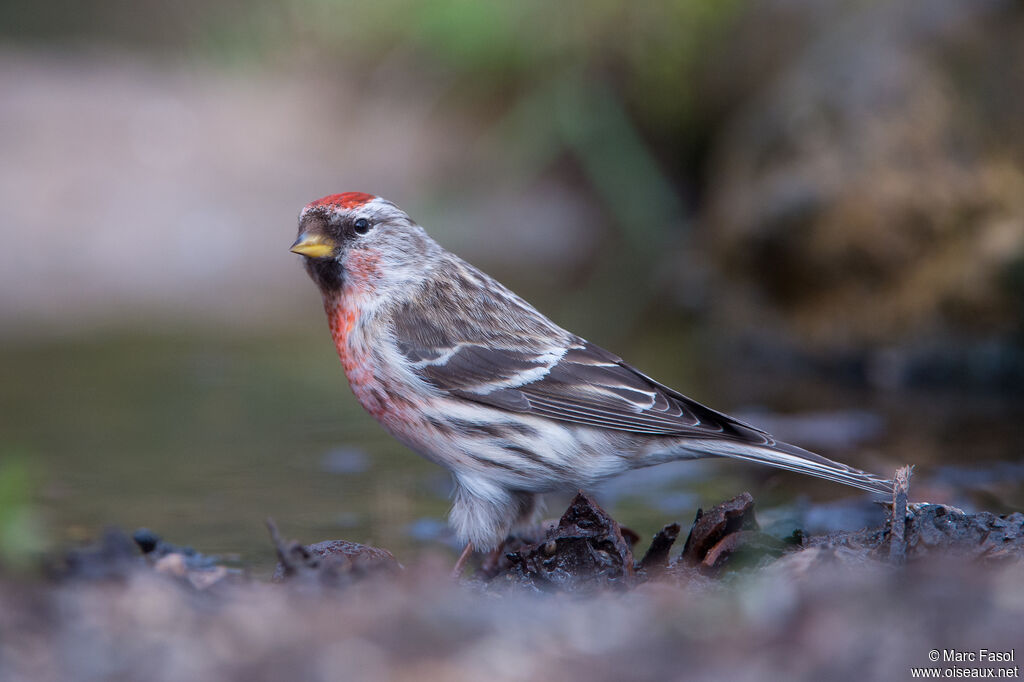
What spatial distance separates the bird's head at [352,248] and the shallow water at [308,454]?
96cm

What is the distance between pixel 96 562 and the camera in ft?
8.66

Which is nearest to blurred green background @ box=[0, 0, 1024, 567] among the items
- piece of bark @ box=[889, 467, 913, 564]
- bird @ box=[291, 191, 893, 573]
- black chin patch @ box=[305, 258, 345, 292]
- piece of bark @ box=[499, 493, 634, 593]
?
bird @ box=[291, 191, 893, 573]

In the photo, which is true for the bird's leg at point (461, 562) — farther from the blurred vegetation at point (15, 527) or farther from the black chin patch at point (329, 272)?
the blurred vegetation at point (15, 527)

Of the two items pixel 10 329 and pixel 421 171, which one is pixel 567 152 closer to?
pixel 421 171

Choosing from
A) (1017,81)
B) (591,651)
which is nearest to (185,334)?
(1017,81)

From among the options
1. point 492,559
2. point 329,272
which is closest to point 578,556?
point 492,559

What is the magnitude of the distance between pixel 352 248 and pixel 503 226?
7.58 metres

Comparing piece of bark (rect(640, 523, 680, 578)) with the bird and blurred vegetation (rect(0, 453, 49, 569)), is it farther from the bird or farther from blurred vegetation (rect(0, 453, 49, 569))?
blurred vegetation (rect(0, 453, 49, 569))

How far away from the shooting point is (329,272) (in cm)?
416

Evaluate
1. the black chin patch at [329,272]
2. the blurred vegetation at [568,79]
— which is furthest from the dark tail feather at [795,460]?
the blurred vegetation at [568,79]

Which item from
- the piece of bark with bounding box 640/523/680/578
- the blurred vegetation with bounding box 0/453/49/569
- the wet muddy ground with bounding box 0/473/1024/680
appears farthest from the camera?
the piece of bark with bounding box 640/523/680/578

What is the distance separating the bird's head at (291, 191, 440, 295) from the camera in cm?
414

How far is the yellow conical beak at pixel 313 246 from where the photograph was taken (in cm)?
403

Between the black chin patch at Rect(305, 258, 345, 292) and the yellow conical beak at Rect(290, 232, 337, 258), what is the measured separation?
0.04m
